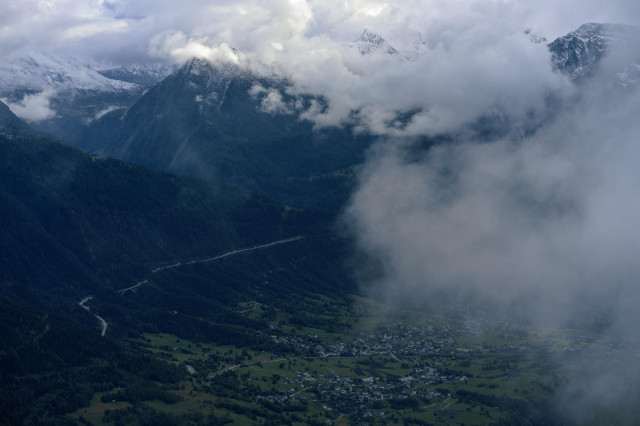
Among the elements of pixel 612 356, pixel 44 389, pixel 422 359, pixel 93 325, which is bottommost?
pixel 44 389

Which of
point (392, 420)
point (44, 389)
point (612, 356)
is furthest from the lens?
point (612, 356)

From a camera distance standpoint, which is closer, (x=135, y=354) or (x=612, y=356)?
(x=135, y=354)

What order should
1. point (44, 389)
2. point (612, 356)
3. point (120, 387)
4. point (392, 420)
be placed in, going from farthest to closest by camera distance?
1. point (612, 356)
2. point (392, 420)
3. point (120, 387)
4. point (44, 389)

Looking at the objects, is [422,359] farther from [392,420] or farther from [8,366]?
[8,366]

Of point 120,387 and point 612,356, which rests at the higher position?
point 612,356

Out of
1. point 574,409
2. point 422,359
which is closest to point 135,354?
point 422,359

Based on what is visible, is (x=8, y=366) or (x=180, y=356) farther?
(x=180, y=356)

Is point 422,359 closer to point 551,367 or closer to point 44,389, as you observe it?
point 551,367

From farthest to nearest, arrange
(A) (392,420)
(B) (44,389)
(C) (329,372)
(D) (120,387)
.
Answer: (C) (329,372) → (A) (392,420) → (D) (120,387) → (B) (44,389)

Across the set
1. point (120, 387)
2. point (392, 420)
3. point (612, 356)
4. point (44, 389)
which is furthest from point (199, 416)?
point (612, 356)
